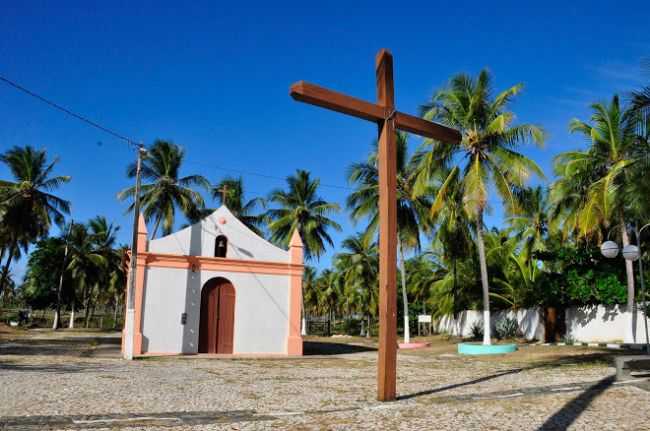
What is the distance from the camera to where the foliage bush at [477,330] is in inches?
A: 1156

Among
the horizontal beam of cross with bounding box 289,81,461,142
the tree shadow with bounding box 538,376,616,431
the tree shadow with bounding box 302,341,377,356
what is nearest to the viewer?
the tree shadow with bounding box 538,376,616,431

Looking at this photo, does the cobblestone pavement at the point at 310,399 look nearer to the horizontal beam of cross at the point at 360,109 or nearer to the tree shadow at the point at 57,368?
the tree shadow at the point at 57,368

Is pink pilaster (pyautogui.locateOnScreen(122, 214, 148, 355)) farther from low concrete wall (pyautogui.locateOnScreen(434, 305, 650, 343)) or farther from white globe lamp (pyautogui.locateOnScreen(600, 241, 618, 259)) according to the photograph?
low concrete wall (pyautogui.locateOnScreen(434, 305, 650, 343))

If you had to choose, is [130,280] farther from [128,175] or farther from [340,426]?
[128,175]

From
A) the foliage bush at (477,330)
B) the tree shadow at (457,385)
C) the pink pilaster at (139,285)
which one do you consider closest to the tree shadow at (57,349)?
the pink pilaster at (139,285)

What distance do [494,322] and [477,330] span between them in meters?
1.48

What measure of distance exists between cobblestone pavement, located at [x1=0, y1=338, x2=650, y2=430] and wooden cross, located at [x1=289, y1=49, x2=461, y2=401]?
0.60m

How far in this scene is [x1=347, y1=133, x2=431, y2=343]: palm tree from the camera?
25859 mm

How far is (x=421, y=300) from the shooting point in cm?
4366

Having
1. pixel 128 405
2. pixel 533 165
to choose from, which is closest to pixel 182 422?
pixel 128 405

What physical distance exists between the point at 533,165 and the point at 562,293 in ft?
22.3

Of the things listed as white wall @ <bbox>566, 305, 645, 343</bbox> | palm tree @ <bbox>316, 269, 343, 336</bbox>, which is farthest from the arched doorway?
palm tree @ <bbox>316, 269, 343, 336</bbox>

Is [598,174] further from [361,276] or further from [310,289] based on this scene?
[310,289]

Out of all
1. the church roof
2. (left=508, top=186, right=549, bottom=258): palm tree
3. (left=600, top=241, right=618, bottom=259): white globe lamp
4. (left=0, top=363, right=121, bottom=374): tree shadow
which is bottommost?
(left=0, top=363, right=121, bottom=374): tree shadow
